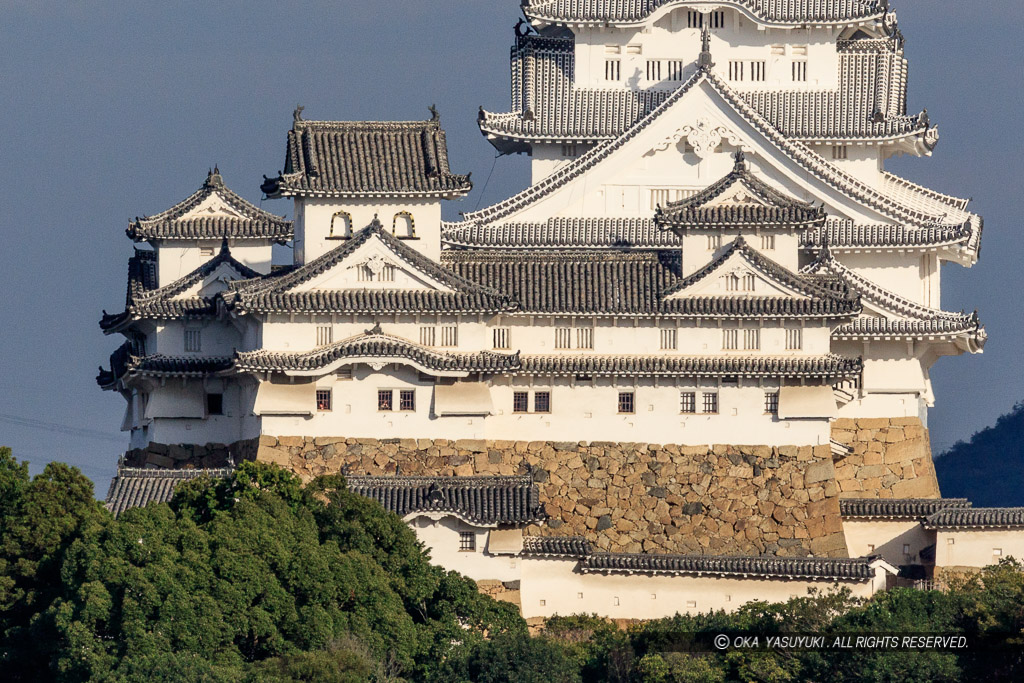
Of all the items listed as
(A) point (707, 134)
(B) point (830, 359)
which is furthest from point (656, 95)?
(B) point (830, 359)

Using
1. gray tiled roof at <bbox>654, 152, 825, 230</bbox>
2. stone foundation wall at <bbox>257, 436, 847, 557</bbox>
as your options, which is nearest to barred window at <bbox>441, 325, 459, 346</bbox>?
stone foundation wall at <bbox>257, 436, 847, 557</bbox>

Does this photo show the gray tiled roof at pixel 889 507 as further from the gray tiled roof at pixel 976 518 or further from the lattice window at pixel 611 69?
the lattice window at pixel 611 69

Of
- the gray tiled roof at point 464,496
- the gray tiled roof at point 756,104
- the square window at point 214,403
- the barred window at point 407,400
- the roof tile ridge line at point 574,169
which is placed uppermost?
the gray tiled roof at point 756,104

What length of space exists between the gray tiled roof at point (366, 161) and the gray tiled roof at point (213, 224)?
3.51 m

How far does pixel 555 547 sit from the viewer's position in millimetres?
55125

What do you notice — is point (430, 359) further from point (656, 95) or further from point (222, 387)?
point (656, 95)

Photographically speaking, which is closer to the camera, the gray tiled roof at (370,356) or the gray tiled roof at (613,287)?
the gray tiled roof at (370,356)

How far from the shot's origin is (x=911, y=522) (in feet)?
196

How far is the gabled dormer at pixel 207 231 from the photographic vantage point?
64438 millimetres

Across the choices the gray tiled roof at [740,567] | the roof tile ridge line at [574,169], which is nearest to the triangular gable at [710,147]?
the roof tile ridge line at [574,169]

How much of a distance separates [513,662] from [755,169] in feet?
75.5

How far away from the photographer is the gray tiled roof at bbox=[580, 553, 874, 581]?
180 feet

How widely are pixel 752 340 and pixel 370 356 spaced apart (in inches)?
336

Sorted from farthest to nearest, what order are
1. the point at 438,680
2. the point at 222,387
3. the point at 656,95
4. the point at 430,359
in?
the point at 656,95, the point at 222,387, the point at 430,359, the point at 438,680
